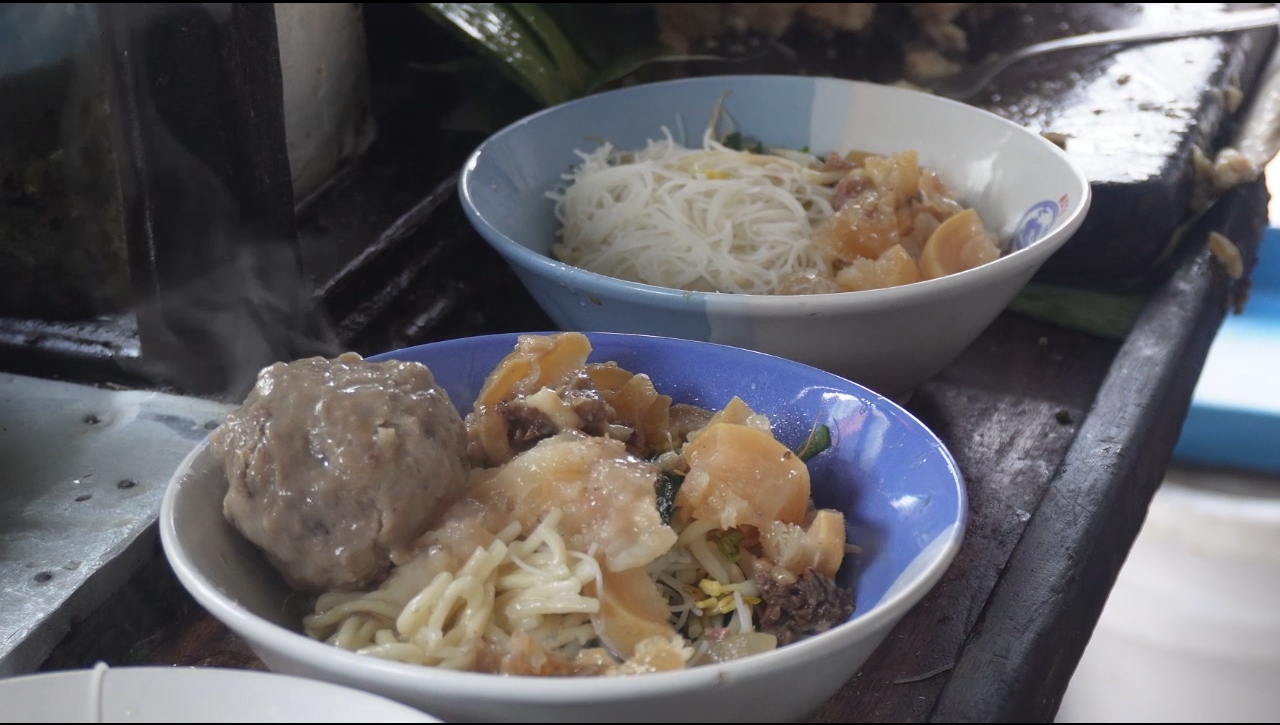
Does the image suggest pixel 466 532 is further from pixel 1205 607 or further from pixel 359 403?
pixel 1205 607

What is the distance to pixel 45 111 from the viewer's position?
1.74 metres

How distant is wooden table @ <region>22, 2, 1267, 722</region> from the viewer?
1.36 meters

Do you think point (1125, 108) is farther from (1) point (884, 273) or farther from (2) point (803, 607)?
(2) point (803, 607)

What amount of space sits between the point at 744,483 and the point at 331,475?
1.57 ft

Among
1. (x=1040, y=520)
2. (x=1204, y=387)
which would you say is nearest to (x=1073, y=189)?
(x=1040, y=520)

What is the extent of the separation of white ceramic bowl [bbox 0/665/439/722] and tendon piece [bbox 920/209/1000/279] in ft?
4.12

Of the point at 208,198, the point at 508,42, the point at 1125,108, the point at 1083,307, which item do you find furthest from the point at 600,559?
the point at 1125,108

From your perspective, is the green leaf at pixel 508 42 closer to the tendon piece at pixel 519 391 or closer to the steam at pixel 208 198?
the steam at pixel 208 198

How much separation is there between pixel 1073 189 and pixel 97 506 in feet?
5.47

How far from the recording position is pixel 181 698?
0.99 metres

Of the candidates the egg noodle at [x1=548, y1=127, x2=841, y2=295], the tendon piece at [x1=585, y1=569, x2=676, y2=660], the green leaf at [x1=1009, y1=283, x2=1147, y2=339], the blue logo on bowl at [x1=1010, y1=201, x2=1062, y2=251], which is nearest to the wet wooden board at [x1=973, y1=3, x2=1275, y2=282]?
the green leaf at [x1=1009, y1=283, x2=1147, y2=339]

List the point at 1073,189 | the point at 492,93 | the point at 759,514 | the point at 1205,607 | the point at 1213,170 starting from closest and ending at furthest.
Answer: the point at 759,514 → the point at 1073,189 → the point at 1213,170 → the point at 492,93 → the point at 1205,607

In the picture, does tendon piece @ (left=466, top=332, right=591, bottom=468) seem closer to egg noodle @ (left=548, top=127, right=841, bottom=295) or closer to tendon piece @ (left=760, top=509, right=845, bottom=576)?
tendon piece @ (left=760, top=509, right=845, bottom=576)

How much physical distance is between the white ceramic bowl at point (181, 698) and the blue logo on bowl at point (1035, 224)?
1437mm
